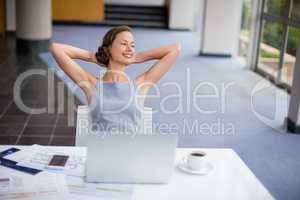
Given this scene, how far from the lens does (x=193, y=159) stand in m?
2.36

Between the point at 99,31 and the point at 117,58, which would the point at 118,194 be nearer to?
the point at 117,58

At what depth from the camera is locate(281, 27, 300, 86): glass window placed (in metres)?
7.69

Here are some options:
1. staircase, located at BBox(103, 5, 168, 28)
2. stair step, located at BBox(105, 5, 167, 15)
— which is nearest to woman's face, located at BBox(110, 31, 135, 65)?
staircase, located at BBox(103, 5, 168, 28)

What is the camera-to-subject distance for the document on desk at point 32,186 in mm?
2064

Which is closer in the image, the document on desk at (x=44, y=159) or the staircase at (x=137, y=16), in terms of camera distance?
the document on desk at (x=44, y=159)

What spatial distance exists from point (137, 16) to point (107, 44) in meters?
12.9

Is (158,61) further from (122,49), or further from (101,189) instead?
(101,189)

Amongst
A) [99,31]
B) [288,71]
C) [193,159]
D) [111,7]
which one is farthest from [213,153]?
[111,7]

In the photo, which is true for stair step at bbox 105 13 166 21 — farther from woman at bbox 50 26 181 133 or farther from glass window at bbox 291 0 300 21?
woman at bbox 50 26 181 133

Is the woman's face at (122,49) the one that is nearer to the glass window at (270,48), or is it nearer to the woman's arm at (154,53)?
the woman's arm at (154,53)

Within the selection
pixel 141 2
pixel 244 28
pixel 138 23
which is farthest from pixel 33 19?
pixel 141 2

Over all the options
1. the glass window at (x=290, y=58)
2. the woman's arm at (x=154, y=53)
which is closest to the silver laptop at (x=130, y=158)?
the woman's arm at (x=154, y=53)

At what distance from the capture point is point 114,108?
2631 millimetres

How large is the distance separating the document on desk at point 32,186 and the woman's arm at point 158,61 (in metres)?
0.83
